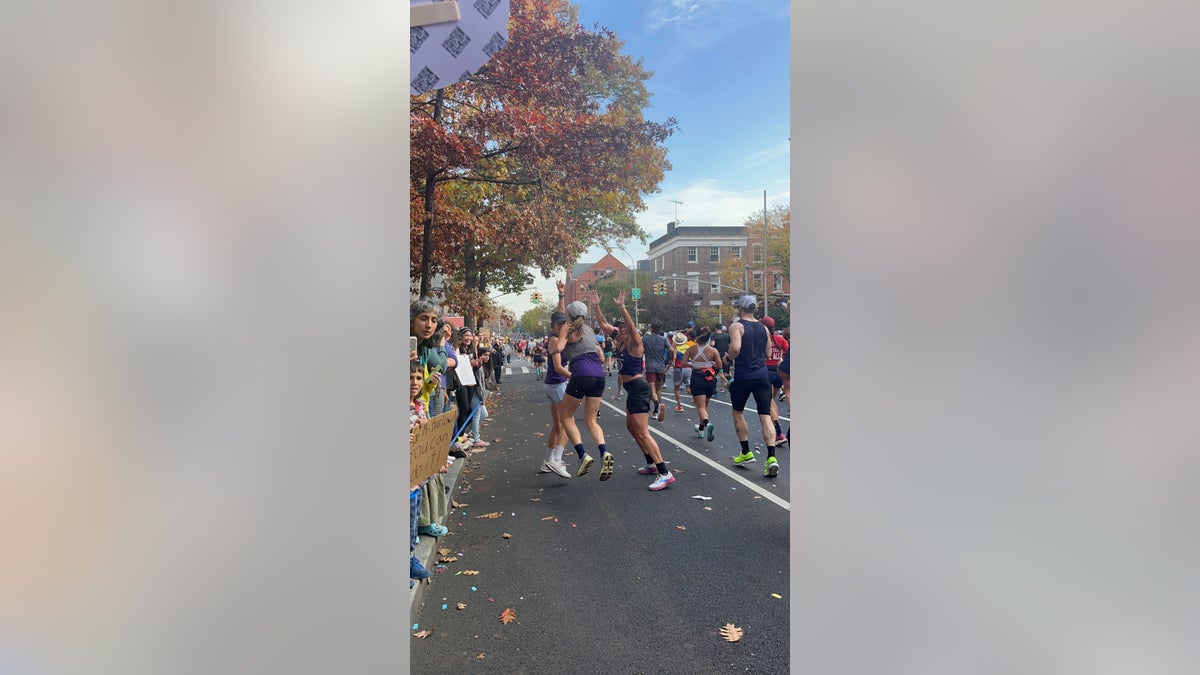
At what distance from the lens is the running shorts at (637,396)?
5.30 m

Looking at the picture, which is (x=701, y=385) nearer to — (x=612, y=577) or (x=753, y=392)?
(x=753, y=392)

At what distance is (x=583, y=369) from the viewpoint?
5.11 metres

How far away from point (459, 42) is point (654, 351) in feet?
20.2

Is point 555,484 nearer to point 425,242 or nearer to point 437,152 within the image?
point 425,242

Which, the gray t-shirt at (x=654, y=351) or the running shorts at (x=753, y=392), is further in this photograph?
the gray t-shirt at (x=654, y=351)

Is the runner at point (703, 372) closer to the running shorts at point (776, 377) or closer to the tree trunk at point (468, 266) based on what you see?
the running shorts at point (776, 377)

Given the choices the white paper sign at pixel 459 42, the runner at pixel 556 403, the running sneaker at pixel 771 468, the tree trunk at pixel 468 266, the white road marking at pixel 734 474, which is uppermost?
the white paper sign at pixel 459 42

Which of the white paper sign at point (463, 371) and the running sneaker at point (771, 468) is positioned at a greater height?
the white paper sign at point (463, 371)

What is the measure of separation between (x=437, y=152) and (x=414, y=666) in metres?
4.42

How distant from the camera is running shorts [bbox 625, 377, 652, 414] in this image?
17.4 feet

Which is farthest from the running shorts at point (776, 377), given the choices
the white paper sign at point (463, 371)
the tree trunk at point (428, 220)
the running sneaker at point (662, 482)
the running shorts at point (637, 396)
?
the tree trunk at point (428, 220)

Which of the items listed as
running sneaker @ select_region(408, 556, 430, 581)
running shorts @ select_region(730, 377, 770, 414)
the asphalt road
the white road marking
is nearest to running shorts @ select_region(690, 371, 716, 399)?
the white road marking

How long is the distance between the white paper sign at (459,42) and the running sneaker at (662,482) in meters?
3.78

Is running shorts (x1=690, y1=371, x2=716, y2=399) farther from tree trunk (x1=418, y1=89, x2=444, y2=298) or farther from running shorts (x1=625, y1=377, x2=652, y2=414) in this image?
tree trunk (x1=418, y1=89, x2=444, y2=298)
